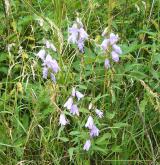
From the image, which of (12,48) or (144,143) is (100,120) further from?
(12,48)

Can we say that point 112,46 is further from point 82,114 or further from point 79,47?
point 82,114

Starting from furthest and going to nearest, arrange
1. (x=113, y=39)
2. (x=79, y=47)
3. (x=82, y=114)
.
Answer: (x=82, y=114) → (x=79, y=47) → (x=113, y=39)

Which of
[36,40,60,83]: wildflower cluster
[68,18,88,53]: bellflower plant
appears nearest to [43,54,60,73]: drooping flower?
[36,40,60,83]: wildflower cluster

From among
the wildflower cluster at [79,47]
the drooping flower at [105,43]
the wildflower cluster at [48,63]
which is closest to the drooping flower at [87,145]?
the wildflower cluster at [79,47]

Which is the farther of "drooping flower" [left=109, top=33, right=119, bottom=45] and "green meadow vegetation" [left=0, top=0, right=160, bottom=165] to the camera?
"green meadow vegetation" [left=0, top=0, right=160, bottom=165]

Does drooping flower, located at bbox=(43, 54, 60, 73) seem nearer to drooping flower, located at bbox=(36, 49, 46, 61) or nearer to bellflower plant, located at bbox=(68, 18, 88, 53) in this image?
drooping flower, located at bbox=(36, 49, 46, 61)

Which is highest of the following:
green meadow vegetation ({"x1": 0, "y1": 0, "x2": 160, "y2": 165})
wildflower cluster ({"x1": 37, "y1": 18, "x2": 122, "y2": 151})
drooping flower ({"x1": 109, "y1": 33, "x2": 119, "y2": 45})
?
drooping flower ({"x1": 109, "y1": 33, "x2": 119, "y2": 45})

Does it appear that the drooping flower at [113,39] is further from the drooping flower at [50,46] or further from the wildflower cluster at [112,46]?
the drooping flower at [50,46]

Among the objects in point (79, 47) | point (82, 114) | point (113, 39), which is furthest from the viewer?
point (82, 114)

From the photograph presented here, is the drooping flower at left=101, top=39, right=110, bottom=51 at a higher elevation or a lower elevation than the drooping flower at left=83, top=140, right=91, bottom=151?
higher

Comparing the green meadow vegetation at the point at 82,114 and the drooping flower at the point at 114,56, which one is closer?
the drooping flower at the point at 114,56

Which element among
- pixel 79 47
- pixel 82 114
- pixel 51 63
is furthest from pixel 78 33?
pixel 82 114

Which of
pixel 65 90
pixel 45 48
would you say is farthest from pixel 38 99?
pixel 45 48

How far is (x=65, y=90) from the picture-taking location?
2012 millimetres
